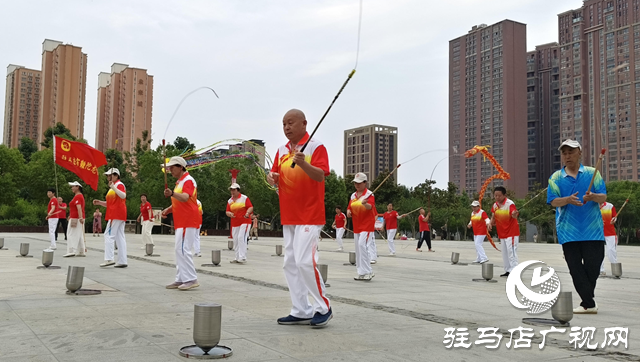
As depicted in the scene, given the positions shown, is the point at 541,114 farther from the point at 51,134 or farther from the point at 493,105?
the point at 51,134

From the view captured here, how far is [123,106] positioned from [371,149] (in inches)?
2515

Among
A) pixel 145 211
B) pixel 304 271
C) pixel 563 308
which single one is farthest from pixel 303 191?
pixel 145 211

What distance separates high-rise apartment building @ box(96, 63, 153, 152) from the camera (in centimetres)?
3453

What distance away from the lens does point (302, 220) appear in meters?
5.91

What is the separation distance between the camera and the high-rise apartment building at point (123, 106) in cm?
3453

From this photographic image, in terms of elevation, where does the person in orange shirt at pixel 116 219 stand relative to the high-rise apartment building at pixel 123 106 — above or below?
below

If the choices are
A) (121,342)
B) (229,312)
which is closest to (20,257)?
(229,312)

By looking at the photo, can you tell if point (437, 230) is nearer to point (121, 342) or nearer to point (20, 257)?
point (20, 257)

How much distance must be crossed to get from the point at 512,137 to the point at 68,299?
8632 centimetres

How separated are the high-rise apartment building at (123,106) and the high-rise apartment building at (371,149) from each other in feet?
165

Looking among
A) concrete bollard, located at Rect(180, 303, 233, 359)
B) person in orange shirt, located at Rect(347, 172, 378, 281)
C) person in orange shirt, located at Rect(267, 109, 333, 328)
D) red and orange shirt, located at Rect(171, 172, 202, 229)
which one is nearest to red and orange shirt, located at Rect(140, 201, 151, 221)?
person in orange shirt, located at Rect(347, 172, 378, 281)

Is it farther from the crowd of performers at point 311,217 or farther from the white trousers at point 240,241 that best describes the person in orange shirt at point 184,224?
the white trousers at point 240,241

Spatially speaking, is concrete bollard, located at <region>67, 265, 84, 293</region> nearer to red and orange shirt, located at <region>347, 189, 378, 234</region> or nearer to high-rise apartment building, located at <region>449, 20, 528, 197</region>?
red and orange shirt, located at <region>347, 189, 378, 234</region>

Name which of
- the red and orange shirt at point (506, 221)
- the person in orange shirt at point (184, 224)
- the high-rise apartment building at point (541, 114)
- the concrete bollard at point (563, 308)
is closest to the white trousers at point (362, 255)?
the person in orange shirt at point (184, 224)
